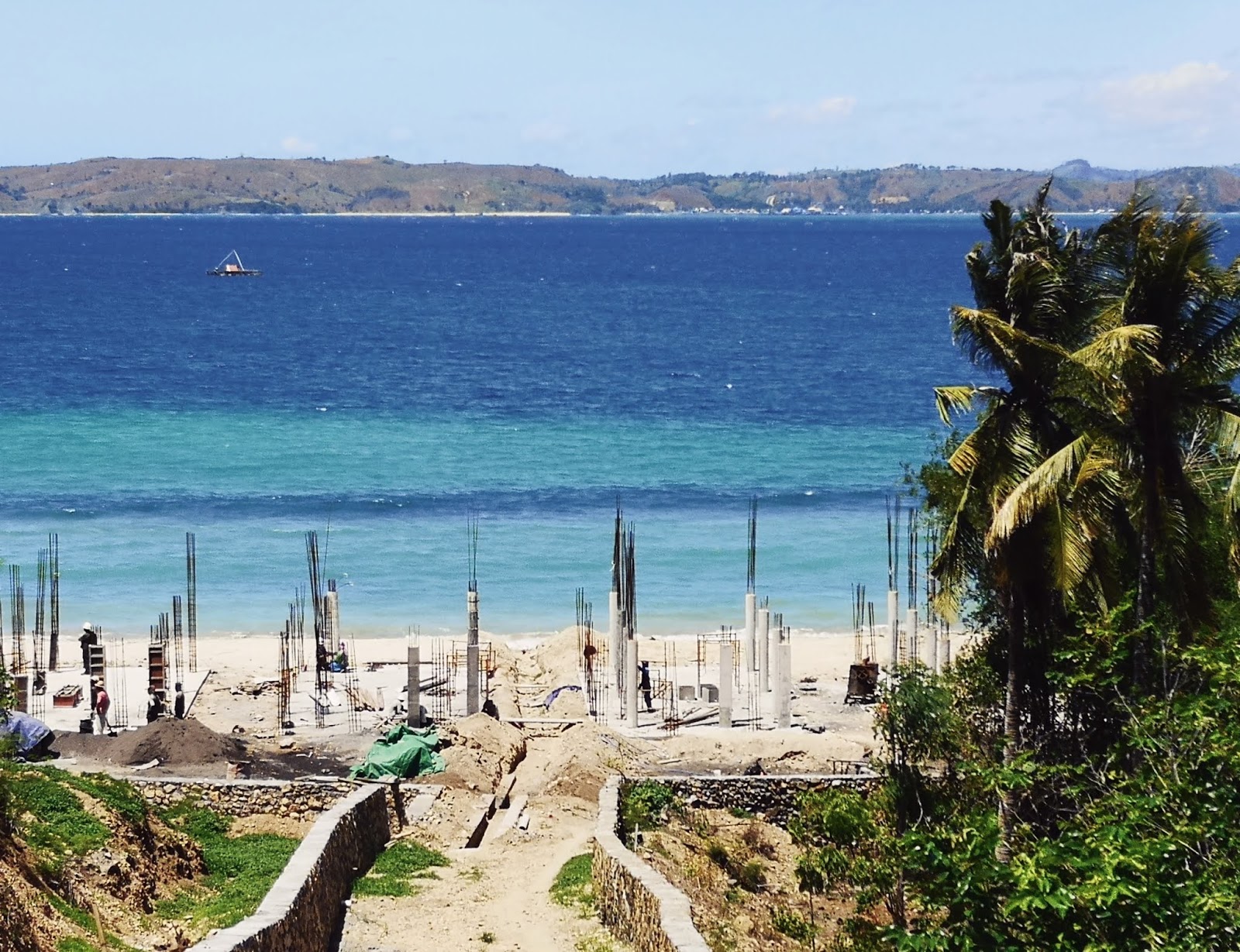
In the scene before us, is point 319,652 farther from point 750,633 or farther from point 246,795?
point 246,795

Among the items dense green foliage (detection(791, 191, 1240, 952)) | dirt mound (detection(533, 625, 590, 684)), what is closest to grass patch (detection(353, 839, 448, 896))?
dense green foliage (detection(791, 191, 1240, 952))

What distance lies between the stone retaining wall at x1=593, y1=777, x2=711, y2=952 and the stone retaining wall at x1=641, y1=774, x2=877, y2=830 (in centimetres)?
406

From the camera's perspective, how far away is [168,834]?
67.2 ft

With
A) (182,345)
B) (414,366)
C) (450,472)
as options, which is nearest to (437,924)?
(450,472)

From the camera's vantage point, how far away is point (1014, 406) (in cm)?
1916

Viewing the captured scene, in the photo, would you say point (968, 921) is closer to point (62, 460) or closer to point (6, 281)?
point (62, 460)

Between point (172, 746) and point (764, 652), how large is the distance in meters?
13.0

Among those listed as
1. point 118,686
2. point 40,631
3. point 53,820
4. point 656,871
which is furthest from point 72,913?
point 40,631

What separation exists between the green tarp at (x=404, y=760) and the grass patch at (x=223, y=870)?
4.53 metres

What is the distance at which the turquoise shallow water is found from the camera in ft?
160

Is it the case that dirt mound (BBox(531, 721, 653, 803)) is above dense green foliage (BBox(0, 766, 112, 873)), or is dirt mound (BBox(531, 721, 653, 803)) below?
below

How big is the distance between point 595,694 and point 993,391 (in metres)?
17.5

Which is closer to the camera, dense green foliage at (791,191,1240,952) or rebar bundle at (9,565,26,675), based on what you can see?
dense green foliage at (791,191,1240,952)

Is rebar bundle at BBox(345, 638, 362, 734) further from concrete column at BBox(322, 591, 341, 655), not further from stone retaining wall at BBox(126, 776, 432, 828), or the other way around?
stone retaining wall at BBox(126, 776, 432, 828)
